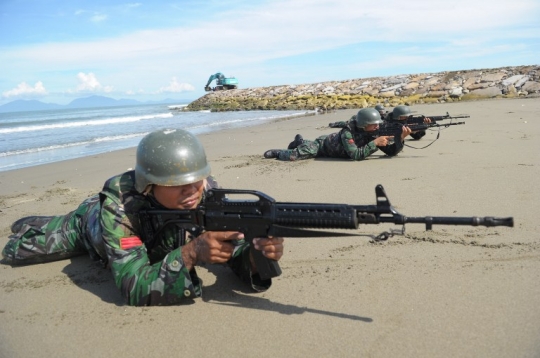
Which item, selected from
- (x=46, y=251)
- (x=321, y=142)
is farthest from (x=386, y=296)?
(x=321, y=142)

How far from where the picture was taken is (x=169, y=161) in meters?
3.14

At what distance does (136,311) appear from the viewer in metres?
3.29

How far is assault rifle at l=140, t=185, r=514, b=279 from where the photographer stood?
2.55m

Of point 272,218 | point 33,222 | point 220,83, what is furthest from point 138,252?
point 220,83

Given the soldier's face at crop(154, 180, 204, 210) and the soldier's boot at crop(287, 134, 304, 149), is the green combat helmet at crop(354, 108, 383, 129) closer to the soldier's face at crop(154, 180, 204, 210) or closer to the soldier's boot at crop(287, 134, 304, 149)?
the soldier's boot at crop(287, 134, 304, 149)

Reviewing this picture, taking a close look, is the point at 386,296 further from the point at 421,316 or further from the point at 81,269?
the point at 81,269

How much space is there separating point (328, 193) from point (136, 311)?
3763 mm

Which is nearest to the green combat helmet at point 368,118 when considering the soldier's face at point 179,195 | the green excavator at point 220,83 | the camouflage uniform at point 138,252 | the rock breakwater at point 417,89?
the camouflage uniform at point 138,252

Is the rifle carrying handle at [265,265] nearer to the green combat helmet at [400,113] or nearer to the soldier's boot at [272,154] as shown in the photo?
the soldier's boot at [272,154]

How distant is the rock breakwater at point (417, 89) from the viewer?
28578 mm

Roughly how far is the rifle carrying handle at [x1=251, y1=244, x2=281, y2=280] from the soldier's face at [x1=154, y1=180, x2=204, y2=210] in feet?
1.95

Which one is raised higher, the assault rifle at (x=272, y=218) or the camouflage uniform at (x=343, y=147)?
the assault rifle at (x=272, y=218)

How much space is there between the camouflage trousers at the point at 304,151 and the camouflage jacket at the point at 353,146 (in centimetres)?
18

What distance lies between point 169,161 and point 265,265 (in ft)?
3.35
